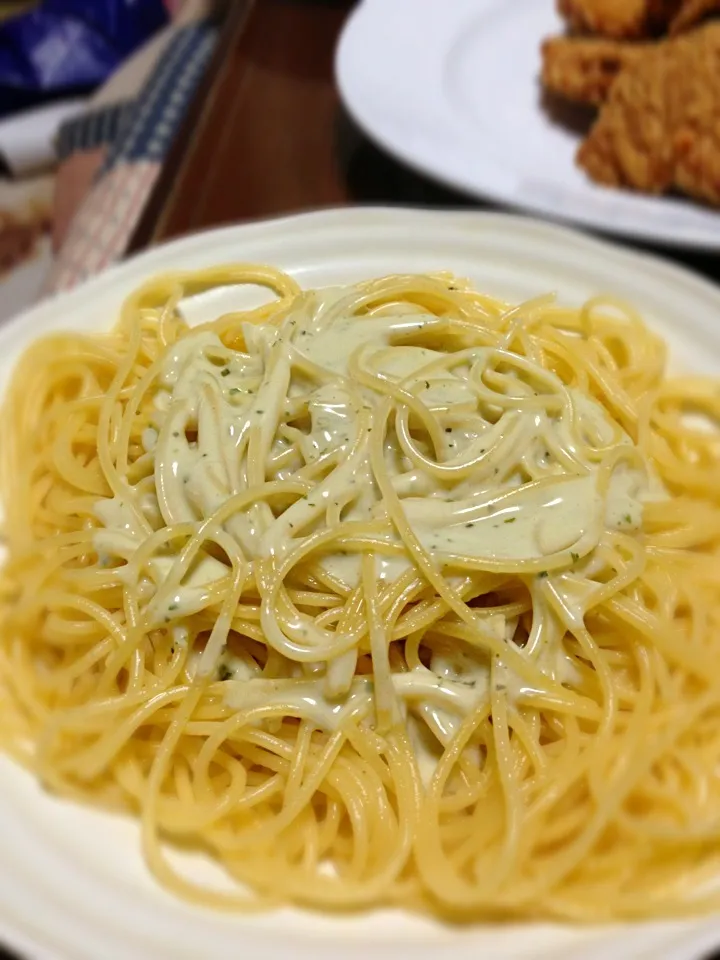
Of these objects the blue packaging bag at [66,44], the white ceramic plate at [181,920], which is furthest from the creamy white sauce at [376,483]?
the blue packaging bag at [66,44]

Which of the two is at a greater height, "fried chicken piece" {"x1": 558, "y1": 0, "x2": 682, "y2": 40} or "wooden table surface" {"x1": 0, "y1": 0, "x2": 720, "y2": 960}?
"fried chicken piece" {"x1": 558, "y1": 0, "x2": 682, "y2": 40}

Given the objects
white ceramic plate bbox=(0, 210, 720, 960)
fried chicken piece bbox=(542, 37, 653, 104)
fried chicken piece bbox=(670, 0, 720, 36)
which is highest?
fried chicken piece bbox=(670, 0, 720, 36)

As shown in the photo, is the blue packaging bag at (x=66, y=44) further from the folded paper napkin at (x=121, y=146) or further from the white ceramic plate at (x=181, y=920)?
the white ceramic plate at (x=181, y=920)

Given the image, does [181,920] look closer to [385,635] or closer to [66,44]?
[385,635]

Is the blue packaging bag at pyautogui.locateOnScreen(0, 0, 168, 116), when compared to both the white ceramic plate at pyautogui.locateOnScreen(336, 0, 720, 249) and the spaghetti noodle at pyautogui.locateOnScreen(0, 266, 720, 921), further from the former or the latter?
the spaghetti noodle at pyautogui.locateOnScreen(0, 266, 720, 921)

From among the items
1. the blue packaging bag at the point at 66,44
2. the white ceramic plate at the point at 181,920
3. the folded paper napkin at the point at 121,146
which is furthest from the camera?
the blue packaging bag at the point at 66,44

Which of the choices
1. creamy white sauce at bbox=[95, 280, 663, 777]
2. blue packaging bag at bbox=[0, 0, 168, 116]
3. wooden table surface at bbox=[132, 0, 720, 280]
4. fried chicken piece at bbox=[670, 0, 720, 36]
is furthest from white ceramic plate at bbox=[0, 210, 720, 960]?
blue packaging bag at bbox=[0, 0, 168, 116]
